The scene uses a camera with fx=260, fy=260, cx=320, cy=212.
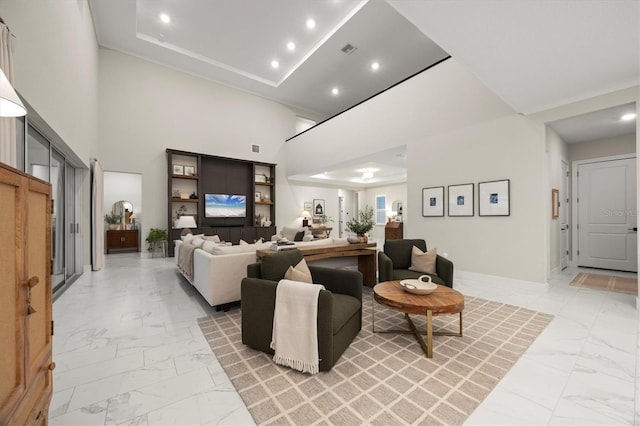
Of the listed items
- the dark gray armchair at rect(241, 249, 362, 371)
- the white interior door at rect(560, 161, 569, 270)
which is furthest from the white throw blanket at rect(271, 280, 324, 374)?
the white interior door at rect(560, 161, 569, 270)

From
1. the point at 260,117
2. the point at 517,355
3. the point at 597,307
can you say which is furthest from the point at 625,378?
the point at 260,117

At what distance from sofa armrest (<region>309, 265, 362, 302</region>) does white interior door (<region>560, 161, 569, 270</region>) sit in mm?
5115

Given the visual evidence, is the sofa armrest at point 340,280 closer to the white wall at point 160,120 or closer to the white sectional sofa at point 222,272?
the white sectional sofa at point 222,272

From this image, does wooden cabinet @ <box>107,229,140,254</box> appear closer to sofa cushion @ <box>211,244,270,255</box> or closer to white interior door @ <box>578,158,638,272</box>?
sofa cushion @ <box>211,244,270,255</box>

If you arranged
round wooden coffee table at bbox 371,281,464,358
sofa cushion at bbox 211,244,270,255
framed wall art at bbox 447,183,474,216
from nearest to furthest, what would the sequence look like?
round wooden coffee table at bbox 371,281,464,358
sofa cushion at bbox 211,244,270,255
framed wall art at bbox 447,183,474,216

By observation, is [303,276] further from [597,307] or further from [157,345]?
[597,307]

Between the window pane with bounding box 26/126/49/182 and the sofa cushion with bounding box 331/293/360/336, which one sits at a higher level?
the window pane with bounding box 26/126/49/182

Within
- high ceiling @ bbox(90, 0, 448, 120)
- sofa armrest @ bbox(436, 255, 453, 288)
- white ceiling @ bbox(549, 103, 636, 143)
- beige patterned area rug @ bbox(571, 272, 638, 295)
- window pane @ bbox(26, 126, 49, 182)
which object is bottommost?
beige patterned area rug @ bbox(571, 272, 638, 295)

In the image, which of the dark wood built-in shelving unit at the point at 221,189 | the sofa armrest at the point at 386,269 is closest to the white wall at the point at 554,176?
the sofa armrest at the point at 386,269

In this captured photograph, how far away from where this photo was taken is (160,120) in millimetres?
7449

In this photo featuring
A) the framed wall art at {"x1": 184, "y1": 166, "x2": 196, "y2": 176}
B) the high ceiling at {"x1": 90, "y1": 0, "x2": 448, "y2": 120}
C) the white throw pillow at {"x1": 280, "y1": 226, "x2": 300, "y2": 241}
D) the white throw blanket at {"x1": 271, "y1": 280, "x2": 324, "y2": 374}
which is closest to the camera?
the white throw blanket at {"x1": 271, "y1": 280, "x2": 324, "y2": 374}

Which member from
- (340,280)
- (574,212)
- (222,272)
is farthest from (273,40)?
(574,212)

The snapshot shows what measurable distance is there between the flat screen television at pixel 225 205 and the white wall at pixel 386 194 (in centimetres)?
597

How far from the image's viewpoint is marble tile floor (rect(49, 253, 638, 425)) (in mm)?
1572
